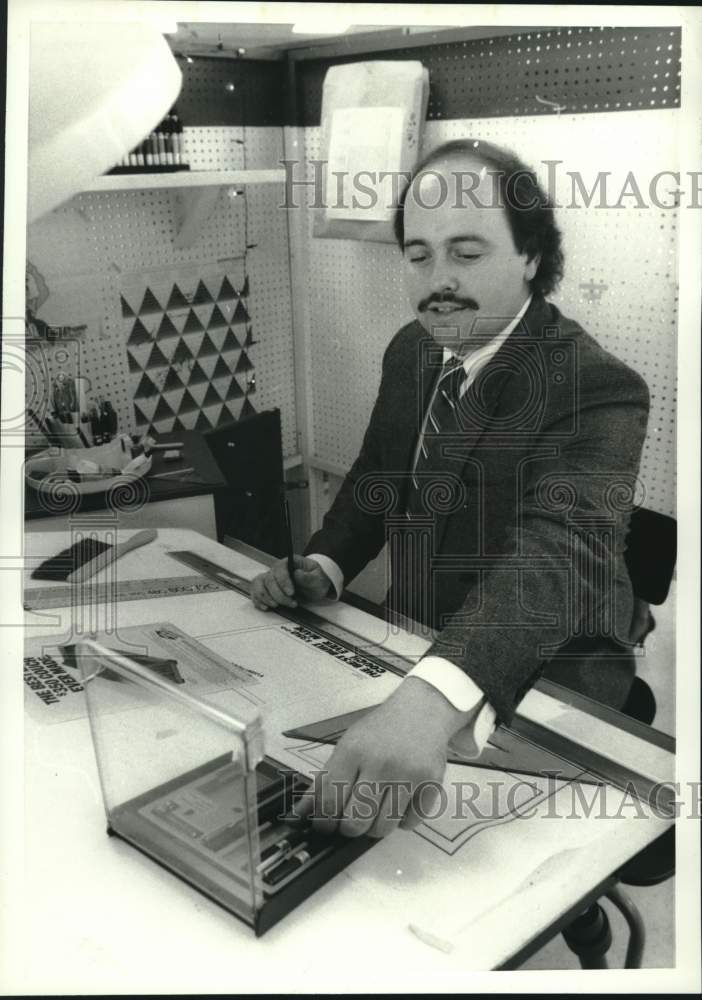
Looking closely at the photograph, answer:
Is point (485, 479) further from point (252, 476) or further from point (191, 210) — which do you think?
point (191, 210)

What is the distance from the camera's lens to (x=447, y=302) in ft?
3.04

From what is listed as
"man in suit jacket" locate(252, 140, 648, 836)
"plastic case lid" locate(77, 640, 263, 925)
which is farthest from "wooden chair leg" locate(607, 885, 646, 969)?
"plastic case lid" locate(77, 640, 263, 925)

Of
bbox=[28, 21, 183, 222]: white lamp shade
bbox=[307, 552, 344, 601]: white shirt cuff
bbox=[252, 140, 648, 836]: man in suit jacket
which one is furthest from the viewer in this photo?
bbox=[307, 552, 344, 601]: white shirt cuff

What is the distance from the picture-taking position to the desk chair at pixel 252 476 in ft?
3.25

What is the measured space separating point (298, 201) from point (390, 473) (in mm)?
304

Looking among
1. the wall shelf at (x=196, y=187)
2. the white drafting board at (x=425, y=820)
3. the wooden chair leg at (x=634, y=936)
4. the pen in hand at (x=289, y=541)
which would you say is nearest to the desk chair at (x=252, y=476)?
the pen in hand at (x=289, y=541)

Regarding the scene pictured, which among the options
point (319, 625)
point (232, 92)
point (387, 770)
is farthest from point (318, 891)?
point (232, 92)

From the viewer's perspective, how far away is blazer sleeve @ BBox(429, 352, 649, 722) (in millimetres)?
930

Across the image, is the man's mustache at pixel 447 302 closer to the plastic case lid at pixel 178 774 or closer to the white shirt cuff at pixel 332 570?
the white shirt cuff at pixel 332 570

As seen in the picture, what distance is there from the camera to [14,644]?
97 cm

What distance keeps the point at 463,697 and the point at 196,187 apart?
23.6 inches

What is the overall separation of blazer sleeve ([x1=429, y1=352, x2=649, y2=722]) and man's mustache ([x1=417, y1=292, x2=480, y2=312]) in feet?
0.47

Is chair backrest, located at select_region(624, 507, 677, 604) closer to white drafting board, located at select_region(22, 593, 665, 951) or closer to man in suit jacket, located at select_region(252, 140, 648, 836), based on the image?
man in suit jacket, located at select_region(252, 140, 648, 836)

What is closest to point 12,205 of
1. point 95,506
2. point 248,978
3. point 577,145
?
point 95,506
